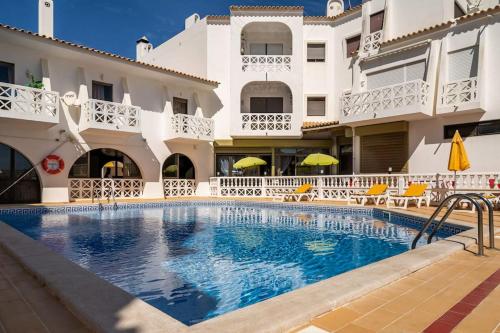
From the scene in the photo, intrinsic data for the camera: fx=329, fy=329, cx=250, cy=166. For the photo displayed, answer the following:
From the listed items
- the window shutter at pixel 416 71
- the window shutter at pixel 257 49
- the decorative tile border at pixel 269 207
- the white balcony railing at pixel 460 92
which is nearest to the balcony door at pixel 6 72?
the decorative tile border at pixel 269 207

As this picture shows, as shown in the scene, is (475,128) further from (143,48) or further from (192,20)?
(143,48)

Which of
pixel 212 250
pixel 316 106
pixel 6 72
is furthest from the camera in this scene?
pixel 316 106

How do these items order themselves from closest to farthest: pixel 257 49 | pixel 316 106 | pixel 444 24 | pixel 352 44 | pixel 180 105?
pixel 444 24 → pixel 180 105 → pixel 352 44 → pixel 316 106 → pixel 257 49

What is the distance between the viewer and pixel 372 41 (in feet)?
58.6

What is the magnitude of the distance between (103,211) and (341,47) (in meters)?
16.6

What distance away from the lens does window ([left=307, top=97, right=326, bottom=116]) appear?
2159 cm

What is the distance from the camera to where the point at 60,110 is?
48.6 feet

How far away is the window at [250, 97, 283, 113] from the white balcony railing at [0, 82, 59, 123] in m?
12.2

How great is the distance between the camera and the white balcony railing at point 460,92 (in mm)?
13641

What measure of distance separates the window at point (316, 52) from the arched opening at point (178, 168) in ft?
33.8

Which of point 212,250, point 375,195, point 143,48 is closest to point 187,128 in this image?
point 375,195

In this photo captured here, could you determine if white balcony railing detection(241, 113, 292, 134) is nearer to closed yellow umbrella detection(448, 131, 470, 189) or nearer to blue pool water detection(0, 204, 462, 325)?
blue pool water detection(0, 204, 462, 325)

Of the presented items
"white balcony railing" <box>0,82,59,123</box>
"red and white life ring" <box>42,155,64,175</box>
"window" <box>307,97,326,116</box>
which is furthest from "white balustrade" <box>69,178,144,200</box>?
"window" <box>307,97,326,116</box>

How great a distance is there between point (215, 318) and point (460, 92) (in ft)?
50.5
